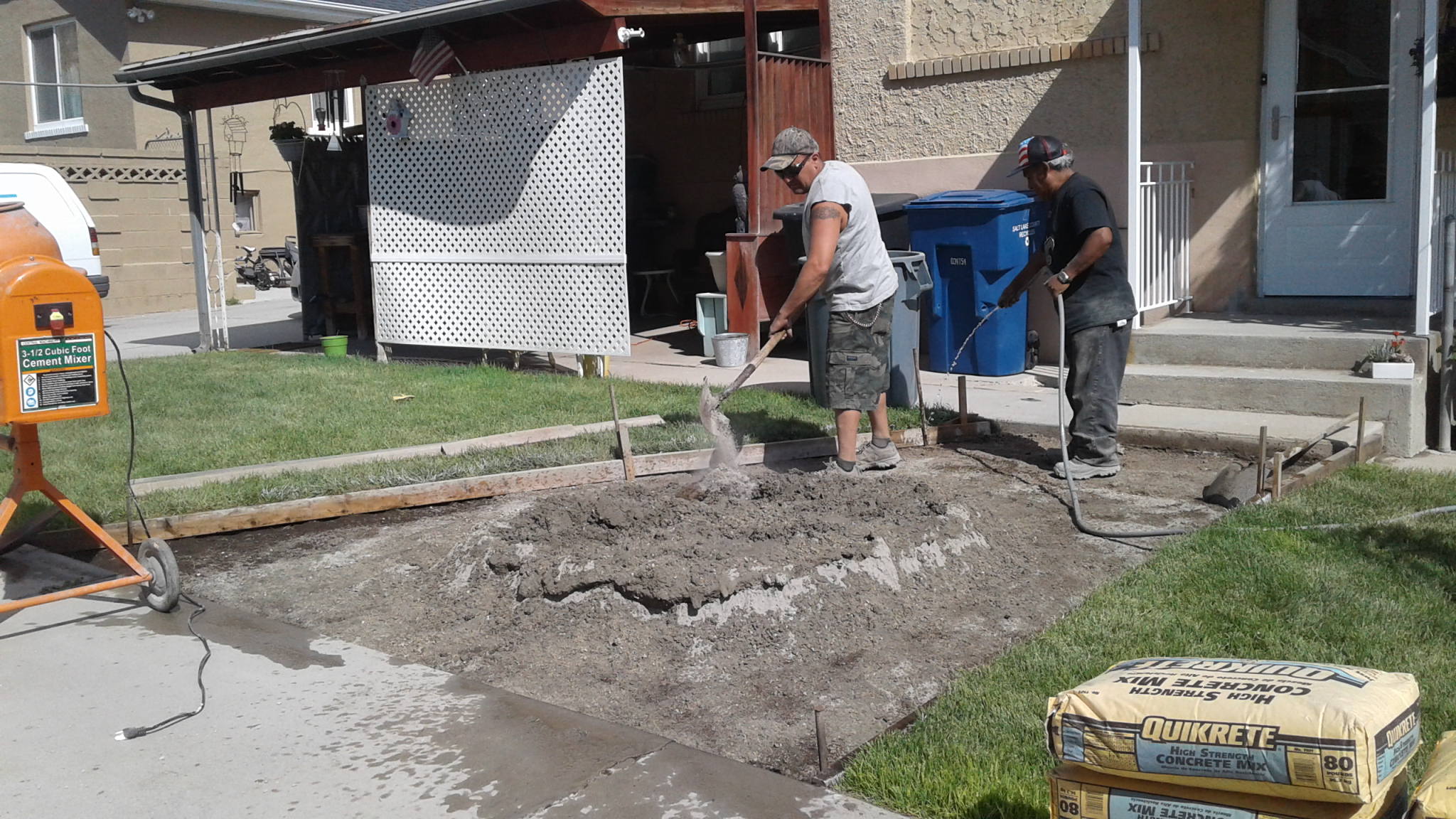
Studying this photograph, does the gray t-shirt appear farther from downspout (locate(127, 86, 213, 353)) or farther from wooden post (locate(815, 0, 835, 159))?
downspout (locate(127, 86, 213, 353))

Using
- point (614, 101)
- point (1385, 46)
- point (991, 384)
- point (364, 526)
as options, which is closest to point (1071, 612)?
point (364, 526)

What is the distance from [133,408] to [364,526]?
4473 millimetres

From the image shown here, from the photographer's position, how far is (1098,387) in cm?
661

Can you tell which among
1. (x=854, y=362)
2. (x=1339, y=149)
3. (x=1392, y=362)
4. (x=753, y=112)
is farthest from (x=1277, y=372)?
(x=753, y=112)

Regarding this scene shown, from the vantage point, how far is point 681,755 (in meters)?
3.50

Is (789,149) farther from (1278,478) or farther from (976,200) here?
(976,200)

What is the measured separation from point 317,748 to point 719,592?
1.45 metres

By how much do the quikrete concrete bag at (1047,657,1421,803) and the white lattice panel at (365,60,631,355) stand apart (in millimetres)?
8074

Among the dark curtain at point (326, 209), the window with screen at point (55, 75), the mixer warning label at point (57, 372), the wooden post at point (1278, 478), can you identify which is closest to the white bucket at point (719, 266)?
the dark curtain at point (326, 209)

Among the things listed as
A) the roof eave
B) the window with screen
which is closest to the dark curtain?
the roof eave

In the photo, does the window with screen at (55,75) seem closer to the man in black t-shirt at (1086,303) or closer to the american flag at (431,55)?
the american flag at (431,55)

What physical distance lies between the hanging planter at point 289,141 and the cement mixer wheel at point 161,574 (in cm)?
1016

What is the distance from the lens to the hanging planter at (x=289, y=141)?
14156mm

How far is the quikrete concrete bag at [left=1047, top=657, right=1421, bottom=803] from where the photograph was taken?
2203 mm
